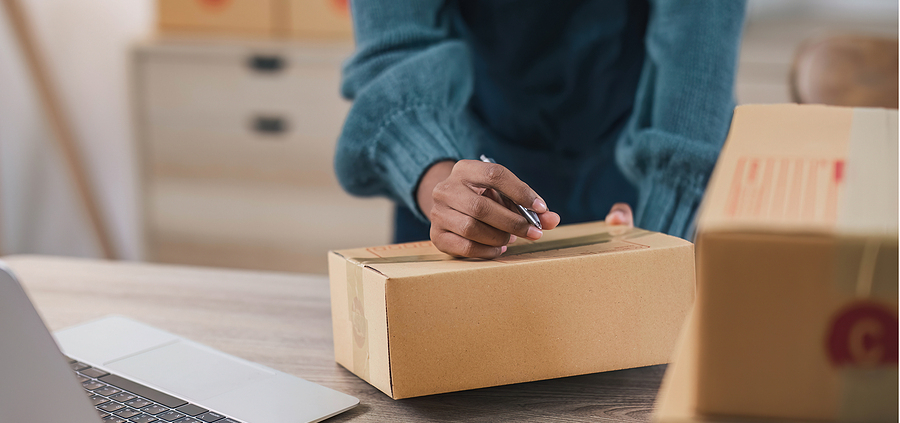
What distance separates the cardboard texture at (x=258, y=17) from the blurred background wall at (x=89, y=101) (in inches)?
6.4

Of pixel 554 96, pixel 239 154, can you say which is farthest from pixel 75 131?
pixel 554 96

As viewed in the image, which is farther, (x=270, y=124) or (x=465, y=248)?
(x=270, y=124)

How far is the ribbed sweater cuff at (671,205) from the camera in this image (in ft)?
2.42

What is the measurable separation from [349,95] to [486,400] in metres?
0.44

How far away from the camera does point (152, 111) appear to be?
7.79ft

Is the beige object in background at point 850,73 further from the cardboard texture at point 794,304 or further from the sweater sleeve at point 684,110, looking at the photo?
the cardboard texture at point 794,304

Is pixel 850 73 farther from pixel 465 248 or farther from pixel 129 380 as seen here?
pixel 129 380

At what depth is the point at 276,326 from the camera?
73 centimetres

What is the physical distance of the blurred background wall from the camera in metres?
2.35

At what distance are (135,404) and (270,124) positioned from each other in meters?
1.92

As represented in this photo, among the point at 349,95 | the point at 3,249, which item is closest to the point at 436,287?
the point at 349,95

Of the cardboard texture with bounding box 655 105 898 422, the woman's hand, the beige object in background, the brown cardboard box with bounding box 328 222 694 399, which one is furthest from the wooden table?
the beige object in background

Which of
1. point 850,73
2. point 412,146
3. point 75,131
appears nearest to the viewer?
point 412,146

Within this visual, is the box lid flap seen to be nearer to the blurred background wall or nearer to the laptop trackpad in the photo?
the laptop trackpad
